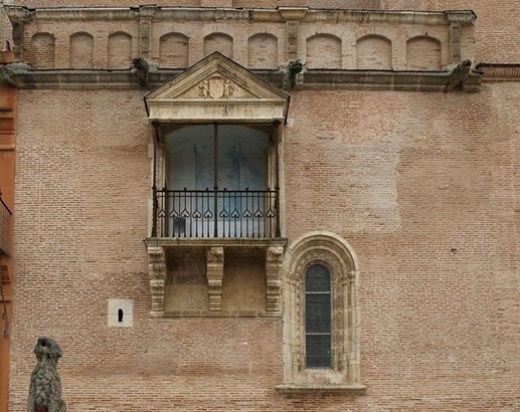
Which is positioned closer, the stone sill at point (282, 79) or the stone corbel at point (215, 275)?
the stone corbel at point (215, 275)

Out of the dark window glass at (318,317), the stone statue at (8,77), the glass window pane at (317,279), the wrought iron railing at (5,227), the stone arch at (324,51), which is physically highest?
the stone arch at (324,51)

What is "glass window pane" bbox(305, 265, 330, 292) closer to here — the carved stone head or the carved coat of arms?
the carved coat of arms

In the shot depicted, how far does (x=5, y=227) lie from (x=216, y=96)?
4446 millimetres

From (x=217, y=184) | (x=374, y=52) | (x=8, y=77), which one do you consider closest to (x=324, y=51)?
(x=374, y=52)

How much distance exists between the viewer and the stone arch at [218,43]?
20078mm

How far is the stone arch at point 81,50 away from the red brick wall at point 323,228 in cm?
67

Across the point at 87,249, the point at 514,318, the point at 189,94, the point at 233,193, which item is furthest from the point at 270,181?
the point at 514,318

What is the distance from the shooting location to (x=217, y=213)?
1931 cm

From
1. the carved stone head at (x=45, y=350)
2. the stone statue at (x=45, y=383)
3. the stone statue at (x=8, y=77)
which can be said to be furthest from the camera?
the stone statue at (x=8, y=77)

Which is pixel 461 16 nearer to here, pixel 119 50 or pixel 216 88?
pixel 216 88

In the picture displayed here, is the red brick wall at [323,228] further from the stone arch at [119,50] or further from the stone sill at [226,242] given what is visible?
the stone sill at [226,242]

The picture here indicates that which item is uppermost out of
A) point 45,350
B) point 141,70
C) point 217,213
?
point 141,70

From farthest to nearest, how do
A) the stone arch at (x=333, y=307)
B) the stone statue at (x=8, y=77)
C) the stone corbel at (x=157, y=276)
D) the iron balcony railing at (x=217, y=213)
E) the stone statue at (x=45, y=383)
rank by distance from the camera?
1. the stone statue at (x=8, y=77)
2. the iron balcony railing at (x=217, y=213)
3. the stone arch at (x=333, y=307)
4. the stone corbel at (x=157, y=276)
5. the stone statue at (x=45, y=383)

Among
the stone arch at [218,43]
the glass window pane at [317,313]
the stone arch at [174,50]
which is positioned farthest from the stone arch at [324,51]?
the glass window pane at [317,313]
